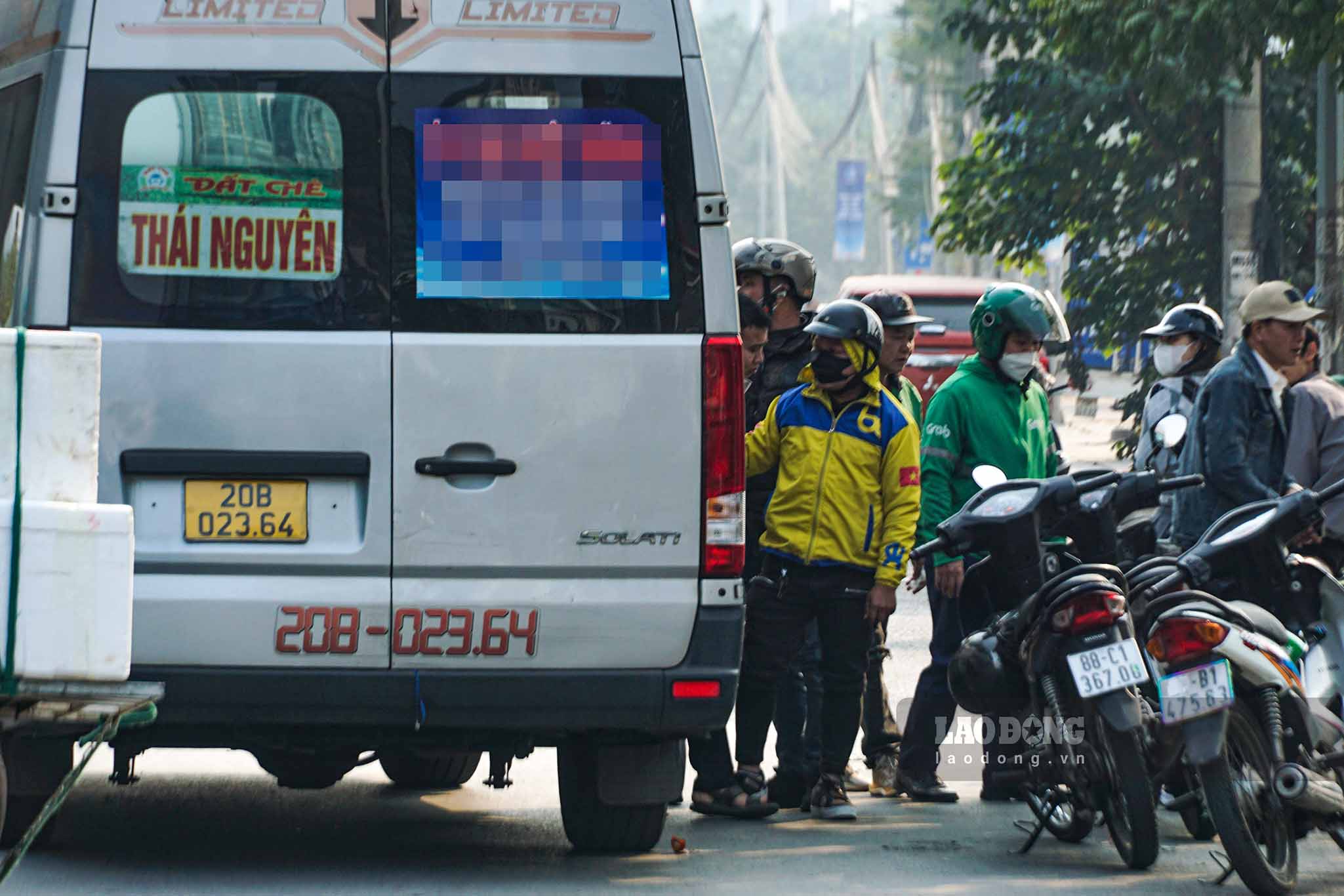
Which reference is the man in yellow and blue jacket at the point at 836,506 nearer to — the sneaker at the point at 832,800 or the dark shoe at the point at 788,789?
the sneaker at the point at 832,800

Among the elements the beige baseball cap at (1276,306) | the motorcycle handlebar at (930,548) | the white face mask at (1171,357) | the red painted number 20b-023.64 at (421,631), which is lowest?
the red painted number 20b-023.64 at (421,631)

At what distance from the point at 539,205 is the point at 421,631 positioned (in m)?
1.12

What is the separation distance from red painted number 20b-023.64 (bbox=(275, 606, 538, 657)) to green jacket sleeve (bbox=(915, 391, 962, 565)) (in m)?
2.08

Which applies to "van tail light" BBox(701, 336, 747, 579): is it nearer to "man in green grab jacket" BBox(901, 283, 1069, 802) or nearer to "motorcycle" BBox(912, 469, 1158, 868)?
"motorcycle" BBox(912, 469, 1158, 868)

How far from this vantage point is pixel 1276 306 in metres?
7.34

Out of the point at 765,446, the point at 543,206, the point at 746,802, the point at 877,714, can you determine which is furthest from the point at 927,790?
the point at 543,206

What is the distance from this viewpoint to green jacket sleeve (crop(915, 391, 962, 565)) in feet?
24.9

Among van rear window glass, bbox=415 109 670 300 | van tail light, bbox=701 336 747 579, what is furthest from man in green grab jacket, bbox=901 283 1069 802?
van rear window glass, bbox=415 109 670 300

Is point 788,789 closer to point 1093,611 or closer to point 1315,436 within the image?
point 1093,611

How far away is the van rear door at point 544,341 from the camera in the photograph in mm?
5852

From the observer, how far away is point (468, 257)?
5.89 metres

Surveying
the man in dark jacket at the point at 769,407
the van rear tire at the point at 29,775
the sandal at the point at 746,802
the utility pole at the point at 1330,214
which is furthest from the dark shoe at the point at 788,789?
the utility pole at the point at 1330,214

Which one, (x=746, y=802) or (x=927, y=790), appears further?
(x=927, y=790)

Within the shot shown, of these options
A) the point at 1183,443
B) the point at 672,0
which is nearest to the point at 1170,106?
the point at 1183,443
